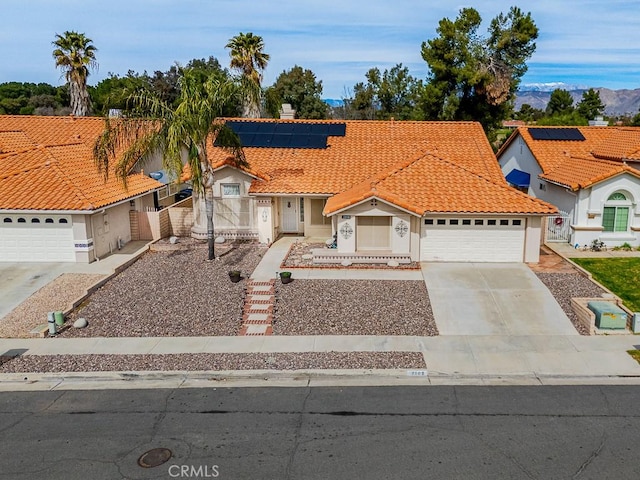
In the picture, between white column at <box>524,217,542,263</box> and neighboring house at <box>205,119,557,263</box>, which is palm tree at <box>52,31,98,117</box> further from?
white column at <box>524,217,542,263</box>

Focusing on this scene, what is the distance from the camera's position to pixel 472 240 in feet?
69.1

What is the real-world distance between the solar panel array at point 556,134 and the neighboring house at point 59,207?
2220 cm

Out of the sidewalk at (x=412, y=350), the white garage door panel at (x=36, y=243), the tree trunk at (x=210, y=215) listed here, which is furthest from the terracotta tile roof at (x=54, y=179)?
the sidewalk at (x=412, y=350)

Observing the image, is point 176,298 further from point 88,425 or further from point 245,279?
point 88,425

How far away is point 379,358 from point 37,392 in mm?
8058

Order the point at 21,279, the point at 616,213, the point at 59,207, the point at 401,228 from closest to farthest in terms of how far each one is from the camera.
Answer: the point at 21,279 → the point at 59,207 → the point at 401,228 → the point at 616,213

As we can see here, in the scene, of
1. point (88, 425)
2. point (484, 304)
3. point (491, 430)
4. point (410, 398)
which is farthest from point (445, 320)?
point (88, 425)

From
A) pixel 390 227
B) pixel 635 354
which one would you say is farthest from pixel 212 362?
pixel 635 354

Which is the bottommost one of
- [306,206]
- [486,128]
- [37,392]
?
[37,392]

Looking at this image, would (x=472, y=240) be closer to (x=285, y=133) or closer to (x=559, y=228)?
(x=559, y=228)

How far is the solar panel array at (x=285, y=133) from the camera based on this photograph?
2745 centimetres

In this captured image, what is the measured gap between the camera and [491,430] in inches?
411

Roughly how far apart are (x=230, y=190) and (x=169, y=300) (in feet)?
26.8

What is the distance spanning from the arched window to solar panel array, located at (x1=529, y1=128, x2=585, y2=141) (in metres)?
9.04
